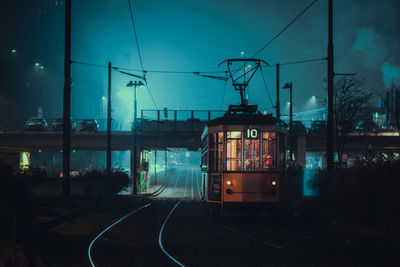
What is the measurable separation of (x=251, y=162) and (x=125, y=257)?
6702mm

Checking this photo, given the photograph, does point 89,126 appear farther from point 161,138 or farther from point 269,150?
point 269,150

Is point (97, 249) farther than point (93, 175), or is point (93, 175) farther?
point (93, 175)

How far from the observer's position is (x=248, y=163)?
14711 millimetres

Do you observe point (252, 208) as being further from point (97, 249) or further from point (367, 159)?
point (97, 249)

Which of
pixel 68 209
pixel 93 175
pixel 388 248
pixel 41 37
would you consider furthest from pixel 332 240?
pixel 41 37

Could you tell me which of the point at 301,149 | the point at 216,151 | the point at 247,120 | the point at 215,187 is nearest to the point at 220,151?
the point at 216,151

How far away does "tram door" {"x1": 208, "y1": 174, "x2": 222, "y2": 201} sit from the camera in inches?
582

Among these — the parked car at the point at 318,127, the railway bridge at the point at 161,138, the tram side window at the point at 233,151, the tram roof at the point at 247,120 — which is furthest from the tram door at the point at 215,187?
the parked car at the point at 318,127

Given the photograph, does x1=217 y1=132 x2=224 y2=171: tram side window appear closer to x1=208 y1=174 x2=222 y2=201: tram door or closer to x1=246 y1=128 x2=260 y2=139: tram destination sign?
x1=208 y1=174 x2=222 y2=201: tram door

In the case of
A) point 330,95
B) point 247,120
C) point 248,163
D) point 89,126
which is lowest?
point 248,163

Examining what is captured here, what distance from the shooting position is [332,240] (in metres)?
11.1

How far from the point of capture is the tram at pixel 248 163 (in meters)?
14.6

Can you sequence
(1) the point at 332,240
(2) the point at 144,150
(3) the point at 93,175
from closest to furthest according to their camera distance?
(1) the point at 332,240
(3) the point at 93,175
(2) the point at 144,150

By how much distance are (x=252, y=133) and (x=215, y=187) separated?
2.12 m
